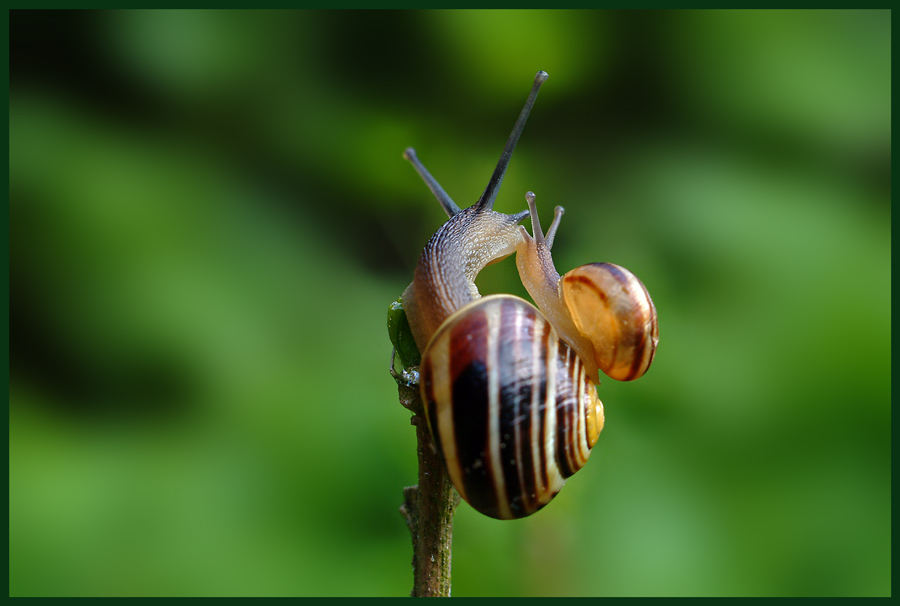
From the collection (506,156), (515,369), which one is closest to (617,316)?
(515,369)

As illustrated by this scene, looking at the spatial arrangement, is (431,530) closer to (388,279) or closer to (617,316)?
(617,316)

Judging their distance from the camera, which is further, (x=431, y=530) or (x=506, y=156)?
(x=506, y=156)

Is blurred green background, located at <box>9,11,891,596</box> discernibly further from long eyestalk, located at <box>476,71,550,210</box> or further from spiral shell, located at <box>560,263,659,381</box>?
spiral shell, located at <box>560,263,659,381</box>

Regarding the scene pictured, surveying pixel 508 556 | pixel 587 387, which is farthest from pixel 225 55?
pixel 508 556

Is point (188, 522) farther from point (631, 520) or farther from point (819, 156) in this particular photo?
point (819, 156)

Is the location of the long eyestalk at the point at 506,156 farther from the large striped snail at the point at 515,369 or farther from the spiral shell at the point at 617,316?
the spiral shell at the point at 617,316

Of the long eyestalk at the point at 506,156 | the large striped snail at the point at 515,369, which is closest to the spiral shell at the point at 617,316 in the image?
the large striped snail at the point at 515,369

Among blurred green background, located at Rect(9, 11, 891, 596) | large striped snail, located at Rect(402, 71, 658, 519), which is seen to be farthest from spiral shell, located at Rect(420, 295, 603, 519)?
blurred green background, located at Rect(9, 11, 891, 596)
